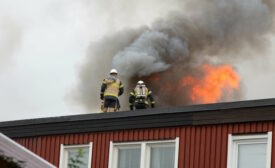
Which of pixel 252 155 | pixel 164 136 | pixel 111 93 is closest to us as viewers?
pixel 252 155

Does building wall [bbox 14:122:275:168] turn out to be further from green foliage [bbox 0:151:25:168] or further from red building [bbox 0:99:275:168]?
green foliage [bbox 0:151:25:168]

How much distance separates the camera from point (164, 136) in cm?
2686

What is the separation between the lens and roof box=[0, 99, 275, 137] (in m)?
25.0

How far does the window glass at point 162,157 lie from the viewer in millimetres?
26797

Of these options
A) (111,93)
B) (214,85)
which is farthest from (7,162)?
(214,85)

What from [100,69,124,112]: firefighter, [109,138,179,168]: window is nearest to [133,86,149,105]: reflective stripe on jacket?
[100,69,124,112]: firefighter

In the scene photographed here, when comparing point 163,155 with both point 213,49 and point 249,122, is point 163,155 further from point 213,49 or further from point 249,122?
point 213,49

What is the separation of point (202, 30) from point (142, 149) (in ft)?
126

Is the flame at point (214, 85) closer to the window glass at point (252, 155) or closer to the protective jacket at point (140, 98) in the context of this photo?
the protective jacket at point (140, 98)

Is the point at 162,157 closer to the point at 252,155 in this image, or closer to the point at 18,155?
the point at 252,155

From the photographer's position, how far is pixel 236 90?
53375mm

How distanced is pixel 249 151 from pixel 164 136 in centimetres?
255

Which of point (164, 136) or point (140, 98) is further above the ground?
point (140, 98)

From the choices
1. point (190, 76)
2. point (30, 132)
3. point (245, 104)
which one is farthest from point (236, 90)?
point (245, 104)
